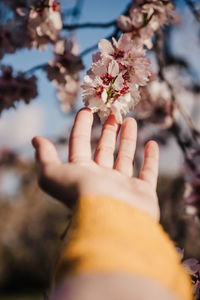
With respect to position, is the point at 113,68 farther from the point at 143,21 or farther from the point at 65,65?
the point at 65,65

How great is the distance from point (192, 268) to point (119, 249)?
0.55 metres

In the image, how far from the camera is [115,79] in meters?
0.97

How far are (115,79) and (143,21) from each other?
0.61 meters

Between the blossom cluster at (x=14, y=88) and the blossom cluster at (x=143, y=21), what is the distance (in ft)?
2.21

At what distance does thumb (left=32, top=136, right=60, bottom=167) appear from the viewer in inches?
32.8

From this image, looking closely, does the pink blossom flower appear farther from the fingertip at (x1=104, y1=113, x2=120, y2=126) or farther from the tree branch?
the fingertip at (x1=104, y1=113, x2=120, y2=126)

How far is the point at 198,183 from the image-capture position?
161 cm

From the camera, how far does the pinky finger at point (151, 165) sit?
3.11ft

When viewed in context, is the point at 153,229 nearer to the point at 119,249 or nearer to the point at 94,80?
the point at 119,249

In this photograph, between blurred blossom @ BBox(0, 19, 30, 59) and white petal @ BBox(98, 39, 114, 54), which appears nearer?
white petal @ BBox(98, 39, 114, 54)

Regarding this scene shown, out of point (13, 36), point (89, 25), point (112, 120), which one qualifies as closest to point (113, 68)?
point (112, 120)

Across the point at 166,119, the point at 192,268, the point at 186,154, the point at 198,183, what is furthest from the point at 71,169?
the point at 166,119

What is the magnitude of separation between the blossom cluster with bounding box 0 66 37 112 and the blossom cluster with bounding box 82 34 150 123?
2.94 feet

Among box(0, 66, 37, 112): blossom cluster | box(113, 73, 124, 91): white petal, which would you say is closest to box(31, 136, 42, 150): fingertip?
box(113, 73, 124, 91): white petal
